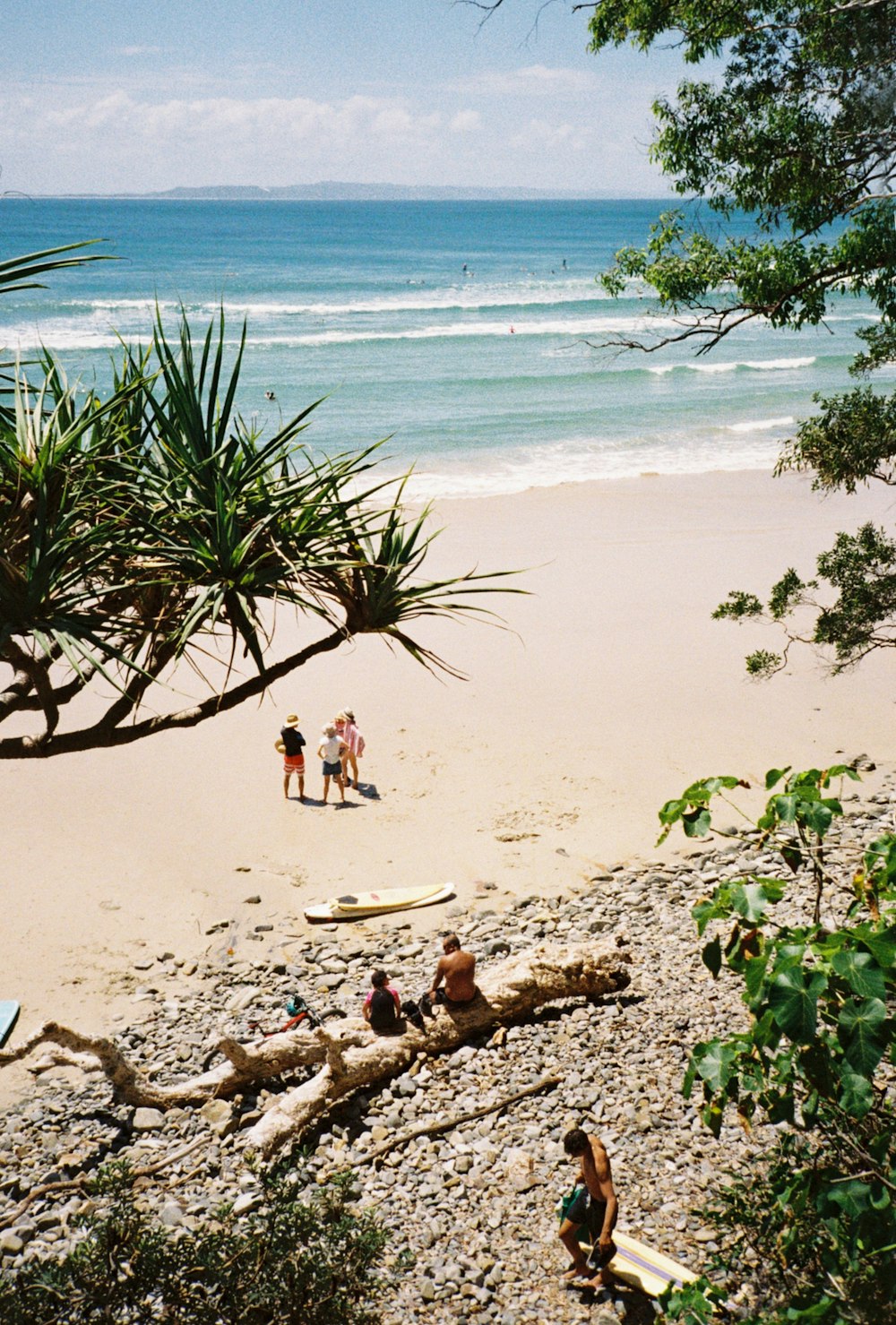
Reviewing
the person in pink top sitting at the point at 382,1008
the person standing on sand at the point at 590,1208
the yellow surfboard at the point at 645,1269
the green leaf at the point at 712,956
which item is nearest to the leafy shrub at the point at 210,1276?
the person standing on sand at the point at 590,1208

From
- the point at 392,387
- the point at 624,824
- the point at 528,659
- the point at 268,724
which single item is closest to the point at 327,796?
the point at 268,724

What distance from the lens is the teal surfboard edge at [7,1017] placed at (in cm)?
885

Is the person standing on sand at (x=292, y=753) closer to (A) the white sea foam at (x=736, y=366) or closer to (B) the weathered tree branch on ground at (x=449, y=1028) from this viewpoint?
(B) the weathered tree branch on ground at (x=449, y=1028)

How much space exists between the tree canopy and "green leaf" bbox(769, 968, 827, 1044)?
17.0 feet

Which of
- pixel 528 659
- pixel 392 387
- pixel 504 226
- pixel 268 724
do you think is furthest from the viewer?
pixel 504 226

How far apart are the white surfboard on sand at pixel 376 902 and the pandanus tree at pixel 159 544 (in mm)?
5370

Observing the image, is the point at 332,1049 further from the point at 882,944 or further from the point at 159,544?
the point at 882,944

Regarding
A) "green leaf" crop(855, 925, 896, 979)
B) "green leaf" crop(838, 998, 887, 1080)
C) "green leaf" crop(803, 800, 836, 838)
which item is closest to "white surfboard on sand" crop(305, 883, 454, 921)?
"green leaf" crop(803, 800, 836, 838)

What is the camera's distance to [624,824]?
1223 centimetres

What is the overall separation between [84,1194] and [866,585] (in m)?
7.58

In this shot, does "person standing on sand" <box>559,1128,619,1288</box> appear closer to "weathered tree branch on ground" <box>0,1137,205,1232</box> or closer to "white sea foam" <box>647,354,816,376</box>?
"weathered tree branch on ground" <box>0,1137,205,1232</box>

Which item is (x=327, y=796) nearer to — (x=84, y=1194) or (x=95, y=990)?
(x=95, y=990)

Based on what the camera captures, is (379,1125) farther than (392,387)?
No

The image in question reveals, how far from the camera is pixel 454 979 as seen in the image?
26.5 ft
